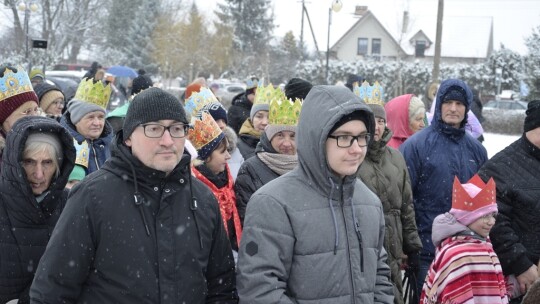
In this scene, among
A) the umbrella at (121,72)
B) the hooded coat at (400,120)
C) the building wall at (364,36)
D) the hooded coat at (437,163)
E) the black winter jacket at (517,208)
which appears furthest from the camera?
the building wall at (364,36)

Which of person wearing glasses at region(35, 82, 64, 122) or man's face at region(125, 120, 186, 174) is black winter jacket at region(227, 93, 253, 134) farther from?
man's face at region(125, 120, 186, 174)

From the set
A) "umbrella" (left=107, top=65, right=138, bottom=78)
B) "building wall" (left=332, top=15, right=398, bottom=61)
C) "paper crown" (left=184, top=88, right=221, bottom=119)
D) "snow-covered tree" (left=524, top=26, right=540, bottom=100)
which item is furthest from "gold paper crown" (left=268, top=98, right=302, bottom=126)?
"building wall" (left=332, top=15, right=398, bottom=61)

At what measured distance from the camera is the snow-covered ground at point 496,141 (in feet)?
69.3

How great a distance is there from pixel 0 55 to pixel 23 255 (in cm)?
4375

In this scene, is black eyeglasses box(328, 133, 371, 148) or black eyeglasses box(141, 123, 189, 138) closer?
black eyeglasses box(141, 123, 189, 138)

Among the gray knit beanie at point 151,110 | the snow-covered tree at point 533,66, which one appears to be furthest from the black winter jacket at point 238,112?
the snow-covered tree at point 533,66

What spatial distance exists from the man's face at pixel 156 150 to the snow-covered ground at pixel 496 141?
18163 millimetres

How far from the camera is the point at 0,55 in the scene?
144 feet

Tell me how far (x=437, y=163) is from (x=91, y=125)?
117 inches

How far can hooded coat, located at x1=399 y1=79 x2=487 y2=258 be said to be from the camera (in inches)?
233

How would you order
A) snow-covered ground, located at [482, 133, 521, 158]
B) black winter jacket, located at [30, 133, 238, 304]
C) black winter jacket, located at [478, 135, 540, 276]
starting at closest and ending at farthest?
black winter jacket, located at [30, 133, 238, 304] < black winter jacket, located at [478, 135, 540, 276] < snow-covered ground, located at [482, 133, 521, 158]

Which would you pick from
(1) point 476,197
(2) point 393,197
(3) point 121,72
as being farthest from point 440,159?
(3) point 121,72

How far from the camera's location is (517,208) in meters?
5.30

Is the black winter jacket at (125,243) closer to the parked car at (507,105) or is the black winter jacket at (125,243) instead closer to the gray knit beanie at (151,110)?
the gray knit beanie at (151,110)
